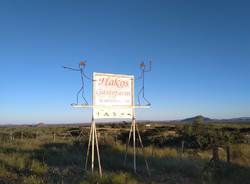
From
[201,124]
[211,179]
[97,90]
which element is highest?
[97,90]

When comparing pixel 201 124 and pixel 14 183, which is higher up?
pixel 201 124

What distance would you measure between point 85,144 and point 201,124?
6771 mm

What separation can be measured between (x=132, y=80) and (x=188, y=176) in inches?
139

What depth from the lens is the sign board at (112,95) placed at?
30.7 ft

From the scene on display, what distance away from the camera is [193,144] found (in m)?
17.6

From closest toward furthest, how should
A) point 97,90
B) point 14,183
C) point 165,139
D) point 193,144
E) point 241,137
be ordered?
point 14,183
point 97,90
point 193,144
point 241,137
point 165,139

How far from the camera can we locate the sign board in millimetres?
9352

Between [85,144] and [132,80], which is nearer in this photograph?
[132,80]

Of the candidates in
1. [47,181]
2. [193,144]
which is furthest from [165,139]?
[47,181]

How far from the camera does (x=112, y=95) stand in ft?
31.8

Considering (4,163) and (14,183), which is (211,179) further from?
(4,163)

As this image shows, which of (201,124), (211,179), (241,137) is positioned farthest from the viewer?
(241,137)

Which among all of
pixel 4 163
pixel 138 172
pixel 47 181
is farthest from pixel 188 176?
pixel 4 163

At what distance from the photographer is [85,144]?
1777 centimetres
